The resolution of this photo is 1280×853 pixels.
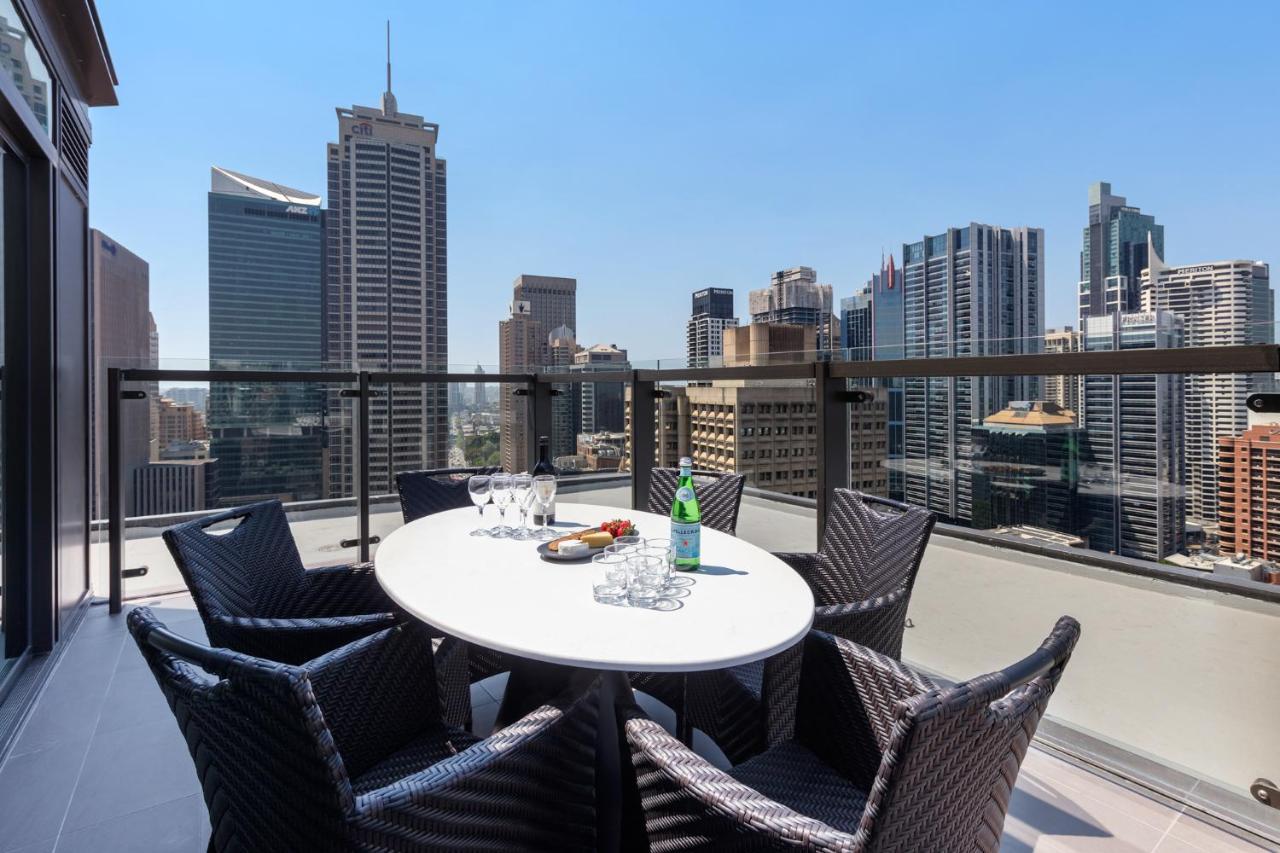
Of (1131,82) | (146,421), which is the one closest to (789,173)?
(1131,82)

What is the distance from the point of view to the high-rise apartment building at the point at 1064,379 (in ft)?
7.07

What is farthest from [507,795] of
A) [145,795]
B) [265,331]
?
[265,331]

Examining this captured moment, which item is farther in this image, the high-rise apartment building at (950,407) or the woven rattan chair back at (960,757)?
the high-rise apartment building at (950,407)

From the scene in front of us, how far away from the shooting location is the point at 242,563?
6.46ft

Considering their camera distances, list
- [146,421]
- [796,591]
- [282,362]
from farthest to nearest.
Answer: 1. [282,362]
2. [146,421]
3. [796,591]

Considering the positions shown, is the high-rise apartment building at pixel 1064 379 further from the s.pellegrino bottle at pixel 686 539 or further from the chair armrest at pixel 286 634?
the chair armrest at pixel 286 634

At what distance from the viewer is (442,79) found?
1209 centimetres

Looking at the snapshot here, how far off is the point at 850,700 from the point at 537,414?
12.9 feet

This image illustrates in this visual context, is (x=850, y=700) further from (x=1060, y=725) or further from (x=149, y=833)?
(x=149, y=833)

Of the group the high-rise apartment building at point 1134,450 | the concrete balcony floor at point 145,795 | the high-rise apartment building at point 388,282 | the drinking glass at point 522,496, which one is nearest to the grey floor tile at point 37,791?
the concrete balcony floor at point 145,795

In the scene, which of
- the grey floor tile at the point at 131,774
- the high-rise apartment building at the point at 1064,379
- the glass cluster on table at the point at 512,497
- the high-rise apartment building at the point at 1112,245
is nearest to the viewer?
the grey floor tile at the point at 131,774

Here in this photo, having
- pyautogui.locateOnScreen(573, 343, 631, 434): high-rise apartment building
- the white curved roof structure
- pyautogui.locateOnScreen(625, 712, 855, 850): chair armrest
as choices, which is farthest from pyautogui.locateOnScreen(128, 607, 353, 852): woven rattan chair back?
the white curved roof structure

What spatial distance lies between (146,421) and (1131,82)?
21.9 meters

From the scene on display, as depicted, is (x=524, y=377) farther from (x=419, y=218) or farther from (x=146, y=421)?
(x=419, y=218)
